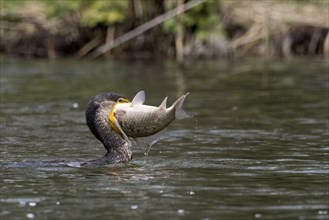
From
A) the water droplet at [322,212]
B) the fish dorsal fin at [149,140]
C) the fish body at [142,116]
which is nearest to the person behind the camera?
the water droplet at [322,212]

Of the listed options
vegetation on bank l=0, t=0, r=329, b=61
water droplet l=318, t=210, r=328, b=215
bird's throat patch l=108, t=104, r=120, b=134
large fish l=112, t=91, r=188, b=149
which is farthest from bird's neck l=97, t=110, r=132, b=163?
vegetation on bank l=0, t=0, r=329, b=61

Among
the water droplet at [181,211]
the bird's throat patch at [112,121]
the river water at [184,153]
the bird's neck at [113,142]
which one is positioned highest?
the bird's throat patch at [112,121]

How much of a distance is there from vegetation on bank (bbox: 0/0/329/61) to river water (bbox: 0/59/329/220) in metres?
6.85

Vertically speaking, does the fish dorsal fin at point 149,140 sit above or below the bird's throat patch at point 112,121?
below

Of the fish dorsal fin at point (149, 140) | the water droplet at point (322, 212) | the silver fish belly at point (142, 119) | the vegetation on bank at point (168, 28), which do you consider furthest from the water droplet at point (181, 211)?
the vegetation on bank at point (168, 28)

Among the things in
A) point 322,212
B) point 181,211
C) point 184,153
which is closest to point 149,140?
point 184,153

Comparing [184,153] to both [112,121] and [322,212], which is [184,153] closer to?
[112,121]

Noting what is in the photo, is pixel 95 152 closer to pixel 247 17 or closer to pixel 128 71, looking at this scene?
pixel 128 71

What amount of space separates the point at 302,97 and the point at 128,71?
8.05 m

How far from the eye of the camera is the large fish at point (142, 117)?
36.8 ft

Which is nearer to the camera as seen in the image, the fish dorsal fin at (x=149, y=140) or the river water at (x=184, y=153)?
the river water at (x=184, y=153)

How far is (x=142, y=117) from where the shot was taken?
37.3 feet

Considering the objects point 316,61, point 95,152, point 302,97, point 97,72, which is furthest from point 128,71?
point 95,152

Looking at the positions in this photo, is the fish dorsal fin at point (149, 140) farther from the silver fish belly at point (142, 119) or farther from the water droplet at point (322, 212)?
the water droplet at point (322, 212)
